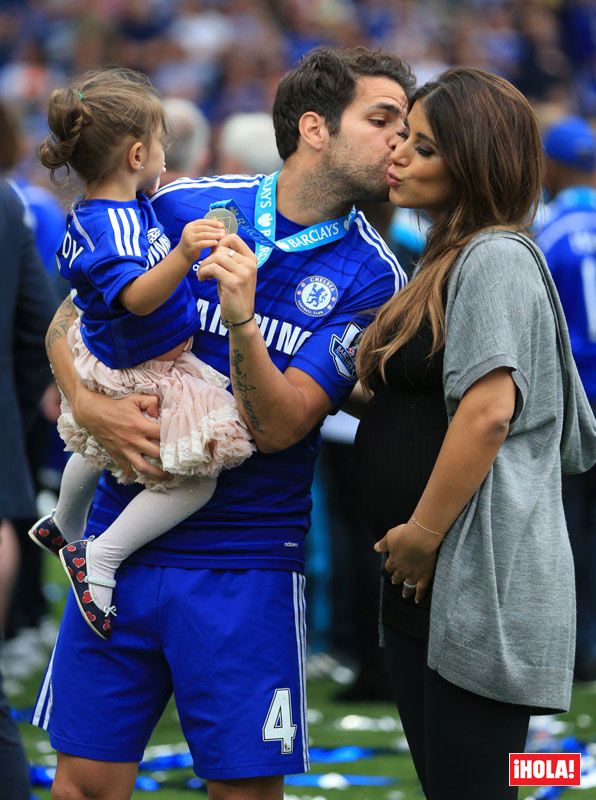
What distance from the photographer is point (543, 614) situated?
269 cm

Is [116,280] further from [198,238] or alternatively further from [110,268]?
[198,238]

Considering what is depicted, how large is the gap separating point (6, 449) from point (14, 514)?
8.4 inches

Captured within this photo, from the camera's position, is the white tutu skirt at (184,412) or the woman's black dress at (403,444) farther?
the white tutu skirt at (184,412)

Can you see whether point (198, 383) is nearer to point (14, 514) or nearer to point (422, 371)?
point (422, 371)

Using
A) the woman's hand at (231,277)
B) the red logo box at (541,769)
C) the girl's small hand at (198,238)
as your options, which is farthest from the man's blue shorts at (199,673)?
the girl's small hand at (198,238)

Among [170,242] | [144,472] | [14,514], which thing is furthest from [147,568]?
[14,514]

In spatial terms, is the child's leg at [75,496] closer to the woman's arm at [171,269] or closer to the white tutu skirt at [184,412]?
the white tutu skirt at [184,412]

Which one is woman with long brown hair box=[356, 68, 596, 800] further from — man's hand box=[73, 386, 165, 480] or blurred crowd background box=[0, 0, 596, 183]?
blurred crowd background box=[0, 0, 596, 183]

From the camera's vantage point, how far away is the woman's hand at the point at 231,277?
2.75 meters

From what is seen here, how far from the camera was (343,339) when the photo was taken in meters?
3.02

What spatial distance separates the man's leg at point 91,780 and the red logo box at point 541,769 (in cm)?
92

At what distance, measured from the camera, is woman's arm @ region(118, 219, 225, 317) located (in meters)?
2.74

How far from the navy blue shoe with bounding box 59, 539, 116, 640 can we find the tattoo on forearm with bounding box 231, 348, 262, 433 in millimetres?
530

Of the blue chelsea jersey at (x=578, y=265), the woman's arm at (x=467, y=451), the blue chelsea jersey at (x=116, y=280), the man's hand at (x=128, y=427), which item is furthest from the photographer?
the blue chelsea jersey at (x=578, y=265)
